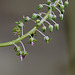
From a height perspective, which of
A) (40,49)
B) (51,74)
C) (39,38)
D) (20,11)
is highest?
(20,11)

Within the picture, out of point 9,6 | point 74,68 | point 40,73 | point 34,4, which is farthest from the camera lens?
point 74,68

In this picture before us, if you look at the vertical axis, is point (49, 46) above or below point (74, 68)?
above

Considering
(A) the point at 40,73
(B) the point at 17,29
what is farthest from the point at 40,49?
(B) the point at 17,29

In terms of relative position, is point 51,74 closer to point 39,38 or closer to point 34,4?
point 39,38

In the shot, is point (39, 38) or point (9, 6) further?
point (39, 38)

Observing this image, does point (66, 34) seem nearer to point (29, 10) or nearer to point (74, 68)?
point (74, 68)

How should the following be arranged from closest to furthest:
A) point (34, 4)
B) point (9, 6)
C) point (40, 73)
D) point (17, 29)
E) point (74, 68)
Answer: point (17, 29), point (9, 6), point (34, 4), point (40, 73), point (74, 68)

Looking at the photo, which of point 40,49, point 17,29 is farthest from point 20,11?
point 17,29
